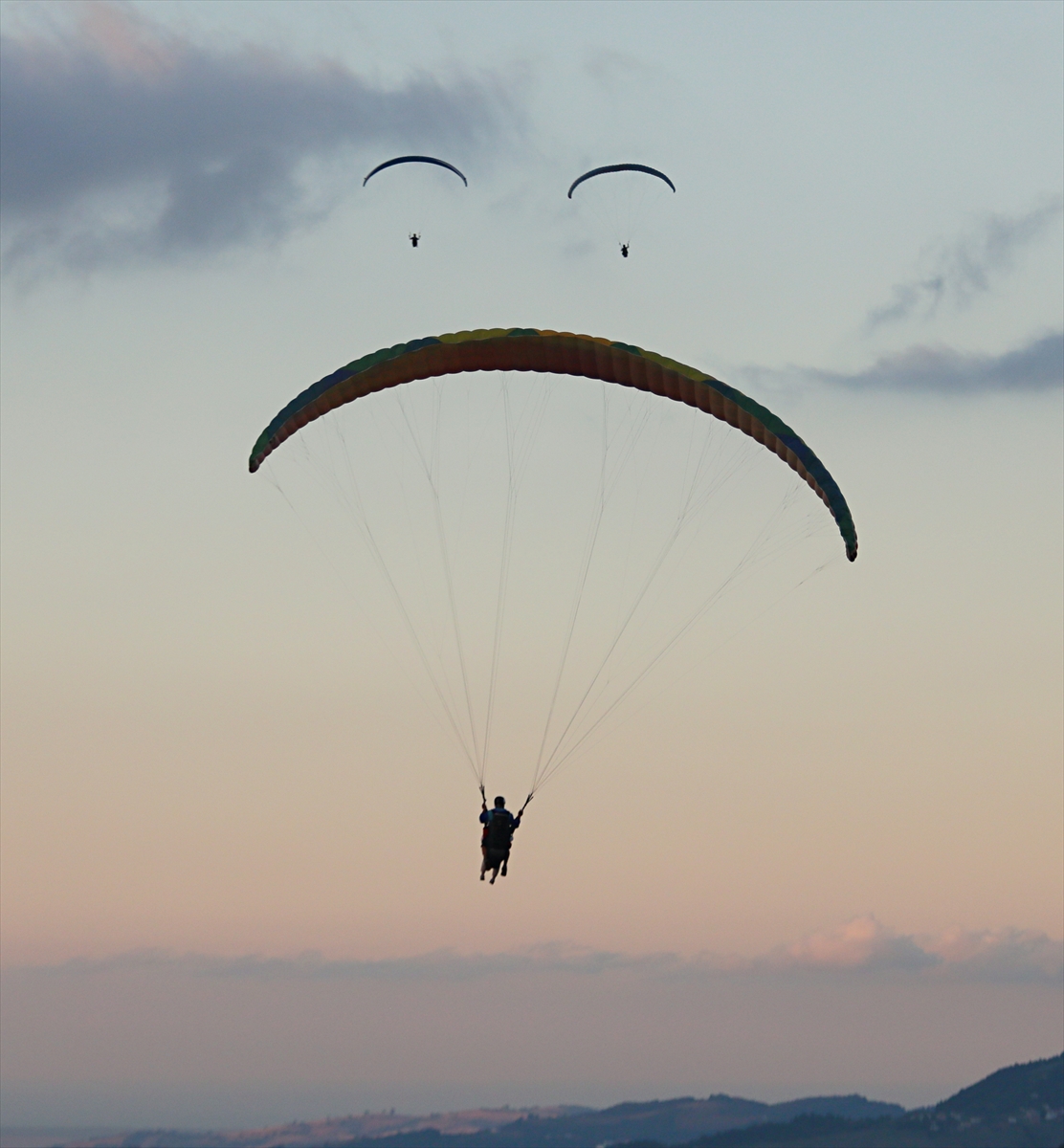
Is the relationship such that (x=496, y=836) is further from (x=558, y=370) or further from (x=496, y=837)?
(x=558, y=370)

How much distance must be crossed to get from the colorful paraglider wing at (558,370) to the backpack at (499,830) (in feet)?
29.1

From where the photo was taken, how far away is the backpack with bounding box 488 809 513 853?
34.8 m

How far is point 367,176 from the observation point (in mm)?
40938

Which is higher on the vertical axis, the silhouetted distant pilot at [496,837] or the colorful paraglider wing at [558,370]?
the colorful paraglider wing at [558,370]

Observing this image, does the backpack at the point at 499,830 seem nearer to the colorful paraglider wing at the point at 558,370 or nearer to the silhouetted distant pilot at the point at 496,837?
the silhouetted distant pilot at the point at 496,837

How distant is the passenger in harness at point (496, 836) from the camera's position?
3478cm

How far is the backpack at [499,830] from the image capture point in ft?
114

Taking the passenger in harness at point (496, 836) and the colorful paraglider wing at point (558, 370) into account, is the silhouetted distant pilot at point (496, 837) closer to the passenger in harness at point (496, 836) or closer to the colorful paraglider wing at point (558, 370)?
the passenger in harness at point (496, 836)

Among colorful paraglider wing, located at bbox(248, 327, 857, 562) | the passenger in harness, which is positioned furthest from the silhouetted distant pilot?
colorful paraglider wing, located at bbox(248, 327, 857, 562)

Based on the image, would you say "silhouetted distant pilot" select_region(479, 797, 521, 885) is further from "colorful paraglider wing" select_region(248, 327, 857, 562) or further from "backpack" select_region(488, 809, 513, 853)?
"colorful paraglider wing" select_region(248, 327, 857, 562)

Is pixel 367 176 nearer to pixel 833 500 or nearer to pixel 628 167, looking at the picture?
pixel 628 167

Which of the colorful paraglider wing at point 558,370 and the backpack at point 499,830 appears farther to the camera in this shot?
the colorful paraglider wing at point 558,370

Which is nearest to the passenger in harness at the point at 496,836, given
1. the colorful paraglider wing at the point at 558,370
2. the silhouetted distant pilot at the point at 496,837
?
the silhouetted distant pilot at the point at 496,837

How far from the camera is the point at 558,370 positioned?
3734 cm
